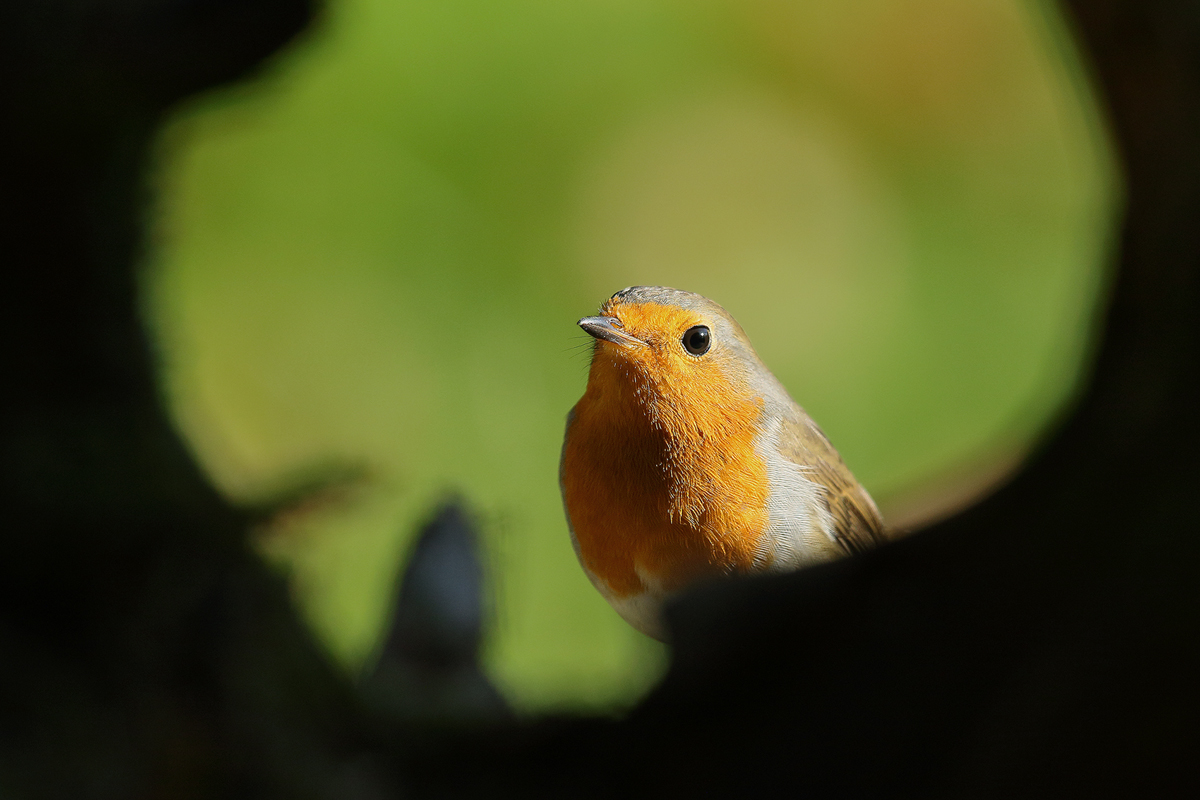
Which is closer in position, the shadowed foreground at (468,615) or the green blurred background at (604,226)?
the shadowed foreground at (468,615)

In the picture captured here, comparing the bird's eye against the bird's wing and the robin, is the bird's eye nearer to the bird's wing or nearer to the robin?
the robin

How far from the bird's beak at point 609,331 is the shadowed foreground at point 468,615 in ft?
2.28

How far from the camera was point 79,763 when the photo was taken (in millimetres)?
1320

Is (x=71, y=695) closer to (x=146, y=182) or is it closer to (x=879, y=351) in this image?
(x=146, y=182)

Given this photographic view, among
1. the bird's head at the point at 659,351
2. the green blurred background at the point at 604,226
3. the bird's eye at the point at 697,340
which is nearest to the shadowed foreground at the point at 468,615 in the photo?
the bird's head at the point at 659,351

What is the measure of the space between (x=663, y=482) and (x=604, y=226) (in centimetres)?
338

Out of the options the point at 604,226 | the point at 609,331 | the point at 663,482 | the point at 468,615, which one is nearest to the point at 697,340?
the point at 609,331

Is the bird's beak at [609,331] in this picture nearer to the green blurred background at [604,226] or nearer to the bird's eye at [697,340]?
the bird's eye at [697,340]

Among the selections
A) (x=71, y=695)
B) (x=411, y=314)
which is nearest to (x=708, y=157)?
(x=411, y=314)

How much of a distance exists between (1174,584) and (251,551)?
142 centimetres

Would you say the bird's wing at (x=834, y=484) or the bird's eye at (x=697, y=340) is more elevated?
the bird's eye at (x=697, y=340)

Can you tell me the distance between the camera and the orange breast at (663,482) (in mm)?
1711

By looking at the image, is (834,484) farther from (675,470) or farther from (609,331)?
(609,331)

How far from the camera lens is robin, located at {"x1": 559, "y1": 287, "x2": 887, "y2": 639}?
5.64ft
